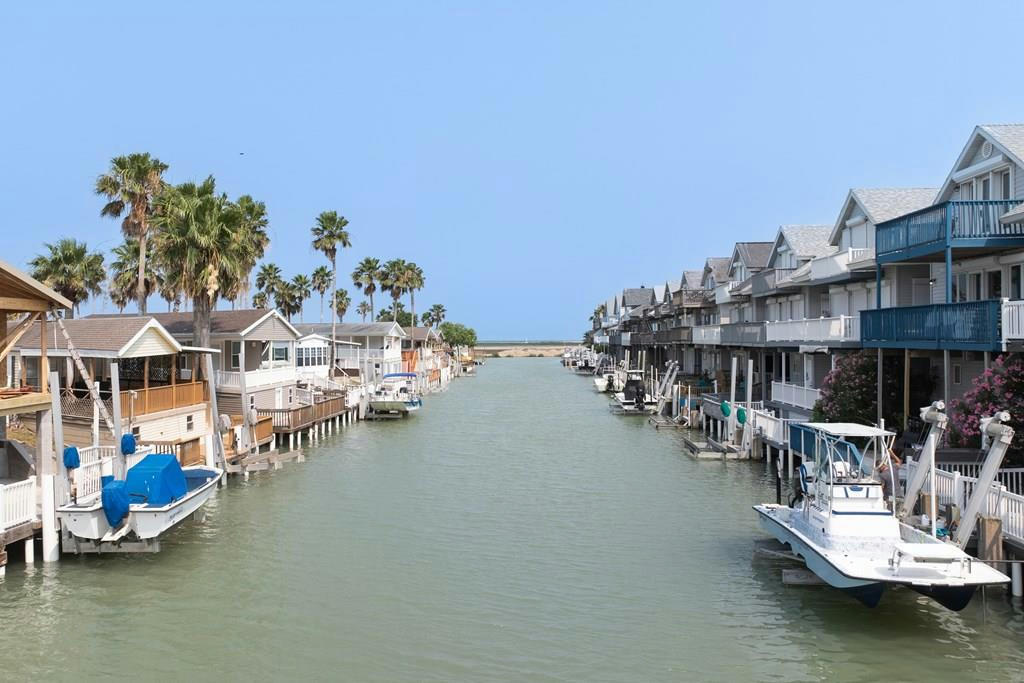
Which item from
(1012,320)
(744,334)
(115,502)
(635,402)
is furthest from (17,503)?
(635,402)

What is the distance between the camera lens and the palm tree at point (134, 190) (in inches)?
1684

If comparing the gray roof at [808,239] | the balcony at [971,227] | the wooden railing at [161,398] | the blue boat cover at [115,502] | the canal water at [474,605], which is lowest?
the canal water at [474,605]

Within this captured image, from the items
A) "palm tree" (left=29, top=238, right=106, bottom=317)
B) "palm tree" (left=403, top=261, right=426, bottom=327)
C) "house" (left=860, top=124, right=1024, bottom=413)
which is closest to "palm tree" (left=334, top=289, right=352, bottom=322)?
"palm tree" (left=403, top=261, right=426, bottom=327)

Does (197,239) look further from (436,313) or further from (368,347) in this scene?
(436,313)

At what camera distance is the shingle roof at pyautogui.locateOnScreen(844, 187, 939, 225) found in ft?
113

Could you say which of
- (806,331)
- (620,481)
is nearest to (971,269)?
(806,331)

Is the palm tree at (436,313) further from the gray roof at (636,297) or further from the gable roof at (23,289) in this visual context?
the gable roof at (23,289)

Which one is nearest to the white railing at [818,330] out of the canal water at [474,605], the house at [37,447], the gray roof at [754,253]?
the canal water at [474,605]

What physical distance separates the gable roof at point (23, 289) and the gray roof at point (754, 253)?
4632cm

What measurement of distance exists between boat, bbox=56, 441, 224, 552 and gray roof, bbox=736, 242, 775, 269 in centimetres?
4488

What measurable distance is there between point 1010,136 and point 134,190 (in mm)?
39073

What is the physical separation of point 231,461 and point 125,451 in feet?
37.6

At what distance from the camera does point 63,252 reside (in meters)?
51.2

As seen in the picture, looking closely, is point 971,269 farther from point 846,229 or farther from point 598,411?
point 598,411
